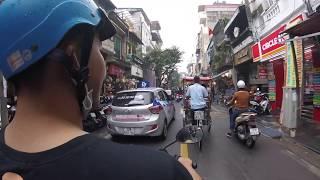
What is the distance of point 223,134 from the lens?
11.8m

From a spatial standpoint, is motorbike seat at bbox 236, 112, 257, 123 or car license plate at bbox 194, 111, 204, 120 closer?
motorbike seat at bbox 236, 112, 257, 123

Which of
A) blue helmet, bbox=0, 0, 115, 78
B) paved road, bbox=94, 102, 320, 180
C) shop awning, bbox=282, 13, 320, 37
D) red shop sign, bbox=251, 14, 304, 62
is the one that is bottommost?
paved road, bbox=94, 102, 320, 180

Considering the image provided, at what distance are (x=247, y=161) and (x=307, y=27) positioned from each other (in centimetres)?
407

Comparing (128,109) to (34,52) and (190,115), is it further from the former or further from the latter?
(34,52)

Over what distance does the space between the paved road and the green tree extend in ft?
148

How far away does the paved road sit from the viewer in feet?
22.1

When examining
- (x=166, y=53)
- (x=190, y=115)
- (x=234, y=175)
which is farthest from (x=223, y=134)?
(x=166, y=53)

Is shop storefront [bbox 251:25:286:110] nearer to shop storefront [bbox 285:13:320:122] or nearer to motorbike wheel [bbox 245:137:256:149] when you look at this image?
shop storefront [bbox 285:13:320:122]

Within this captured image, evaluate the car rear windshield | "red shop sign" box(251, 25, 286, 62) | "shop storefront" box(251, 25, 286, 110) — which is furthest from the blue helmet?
"red shop sign" box(251, 25, 286, 62)

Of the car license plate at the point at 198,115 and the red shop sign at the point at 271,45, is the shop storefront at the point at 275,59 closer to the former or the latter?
the red shop sign at the point at 271,45

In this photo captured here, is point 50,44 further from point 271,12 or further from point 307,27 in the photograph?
point 271,12

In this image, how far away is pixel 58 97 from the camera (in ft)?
4.07

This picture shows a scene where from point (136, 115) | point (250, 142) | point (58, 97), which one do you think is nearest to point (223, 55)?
point (136, 115)

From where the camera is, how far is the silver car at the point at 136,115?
1007 cm
